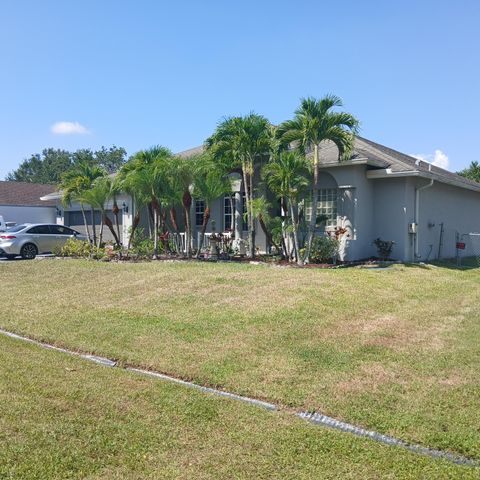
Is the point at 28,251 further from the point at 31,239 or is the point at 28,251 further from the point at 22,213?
the point at 22,213

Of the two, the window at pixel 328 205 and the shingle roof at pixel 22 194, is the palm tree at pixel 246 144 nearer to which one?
the window at pixel 328 205

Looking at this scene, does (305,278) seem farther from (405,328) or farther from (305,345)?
(305,345)

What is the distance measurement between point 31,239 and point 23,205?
51.3 ft

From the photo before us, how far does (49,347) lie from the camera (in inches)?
286

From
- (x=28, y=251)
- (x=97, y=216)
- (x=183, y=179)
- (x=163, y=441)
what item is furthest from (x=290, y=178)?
(x=97, y=216)

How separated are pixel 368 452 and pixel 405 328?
4.27 meters

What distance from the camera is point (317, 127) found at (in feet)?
43.9

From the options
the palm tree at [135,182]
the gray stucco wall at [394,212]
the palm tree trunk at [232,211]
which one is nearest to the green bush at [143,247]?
the palm tree at [135,182]

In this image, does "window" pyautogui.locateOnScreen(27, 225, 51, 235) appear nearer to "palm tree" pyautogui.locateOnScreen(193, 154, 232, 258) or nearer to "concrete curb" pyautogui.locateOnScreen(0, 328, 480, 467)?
"palm tree" pyautogui.locateOnScreen(193, 154, 232, 258)

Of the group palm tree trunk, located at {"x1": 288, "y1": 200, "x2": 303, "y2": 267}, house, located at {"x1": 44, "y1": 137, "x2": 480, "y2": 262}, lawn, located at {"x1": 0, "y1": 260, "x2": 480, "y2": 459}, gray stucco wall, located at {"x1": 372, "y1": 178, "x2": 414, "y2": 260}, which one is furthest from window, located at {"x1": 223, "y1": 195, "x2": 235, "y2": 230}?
lawn, located at {"x1": 0, "y1": 260, "x2": 480, "y2": 459}

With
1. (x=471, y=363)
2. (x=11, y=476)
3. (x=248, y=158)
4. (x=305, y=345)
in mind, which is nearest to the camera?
(x=11, y=476)

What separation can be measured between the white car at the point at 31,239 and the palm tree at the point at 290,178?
9.94 metres

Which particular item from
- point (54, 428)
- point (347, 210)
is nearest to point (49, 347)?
point (54, 428)

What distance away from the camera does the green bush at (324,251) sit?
47.2ft
